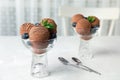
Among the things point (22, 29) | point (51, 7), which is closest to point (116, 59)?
point (22, 29)

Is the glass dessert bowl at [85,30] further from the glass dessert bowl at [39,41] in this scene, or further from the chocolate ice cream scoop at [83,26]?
the glass dessert bowl at [39,41]

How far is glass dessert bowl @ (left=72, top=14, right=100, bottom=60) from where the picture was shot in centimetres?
110

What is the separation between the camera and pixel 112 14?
1.80m

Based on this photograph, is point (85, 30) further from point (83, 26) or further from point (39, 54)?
point (39, 54)

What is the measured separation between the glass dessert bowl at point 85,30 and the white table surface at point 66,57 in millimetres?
37

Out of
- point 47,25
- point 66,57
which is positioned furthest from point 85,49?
point 47,25

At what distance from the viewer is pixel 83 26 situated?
1100mm

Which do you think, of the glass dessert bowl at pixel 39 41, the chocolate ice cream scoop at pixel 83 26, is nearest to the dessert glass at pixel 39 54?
the glass dessert bowl at pixel 39 41

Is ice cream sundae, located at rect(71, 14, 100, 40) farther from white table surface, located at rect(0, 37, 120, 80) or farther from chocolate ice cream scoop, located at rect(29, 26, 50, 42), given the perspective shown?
chocolate ice cream scoop, located at rect(29, 26, 50, 42)

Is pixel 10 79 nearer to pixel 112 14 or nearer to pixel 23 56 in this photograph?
pixel 23 56

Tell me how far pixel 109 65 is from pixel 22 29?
0.39 metres

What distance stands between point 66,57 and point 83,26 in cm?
17

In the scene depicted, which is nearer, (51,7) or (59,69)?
(59,69)

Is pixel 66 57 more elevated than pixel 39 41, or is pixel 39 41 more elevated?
pixel 39 41
